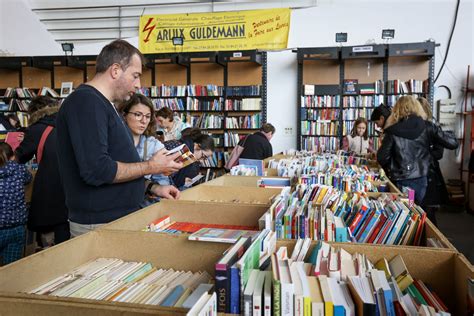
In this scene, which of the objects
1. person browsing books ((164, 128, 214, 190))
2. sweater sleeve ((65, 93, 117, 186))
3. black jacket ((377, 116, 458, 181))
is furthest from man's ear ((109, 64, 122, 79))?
black jacket ((377, 116, 458, 181))

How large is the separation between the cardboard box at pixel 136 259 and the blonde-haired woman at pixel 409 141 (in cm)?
243

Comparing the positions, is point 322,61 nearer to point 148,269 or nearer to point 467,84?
point 467,84

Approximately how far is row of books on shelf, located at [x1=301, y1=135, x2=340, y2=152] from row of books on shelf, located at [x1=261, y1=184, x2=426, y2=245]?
5.65 metres

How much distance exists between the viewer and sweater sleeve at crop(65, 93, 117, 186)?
1.52 meters

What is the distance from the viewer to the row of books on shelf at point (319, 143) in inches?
296

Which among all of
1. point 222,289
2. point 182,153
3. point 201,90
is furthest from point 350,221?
point 201,90

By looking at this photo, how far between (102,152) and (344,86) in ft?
22.0

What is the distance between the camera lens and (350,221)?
1.80m

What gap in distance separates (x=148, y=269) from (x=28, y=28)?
9483 millimetres

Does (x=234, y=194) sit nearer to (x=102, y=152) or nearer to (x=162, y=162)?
(x=162, y=162)

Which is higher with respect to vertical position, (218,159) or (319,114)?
(319,114)

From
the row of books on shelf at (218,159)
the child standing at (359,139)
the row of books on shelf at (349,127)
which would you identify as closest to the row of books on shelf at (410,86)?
the row of books on shelf at (349,127)

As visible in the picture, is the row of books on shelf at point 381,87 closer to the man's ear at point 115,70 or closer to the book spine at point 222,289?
the man's ear at point 115,70

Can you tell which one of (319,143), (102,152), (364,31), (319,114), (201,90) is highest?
(364,31)
